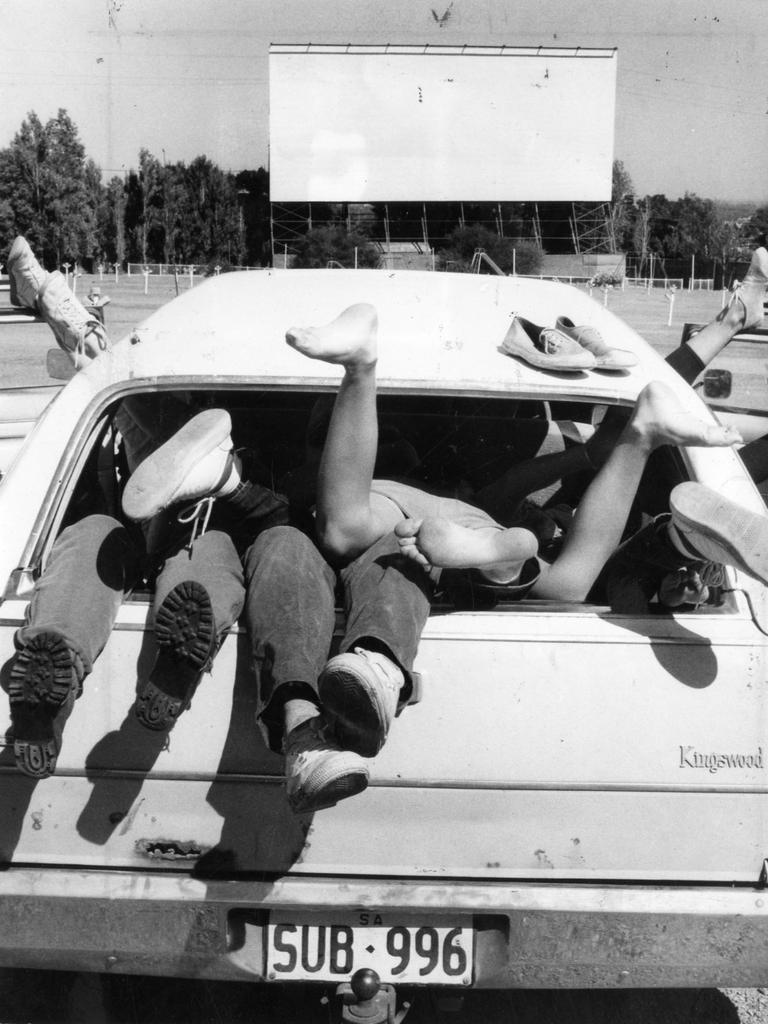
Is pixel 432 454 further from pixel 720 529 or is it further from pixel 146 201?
pixel 146 201

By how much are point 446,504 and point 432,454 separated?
57 centimetres

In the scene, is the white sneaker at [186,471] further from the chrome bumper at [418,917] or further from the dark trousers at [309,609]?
the chrome bumper at [418,917]

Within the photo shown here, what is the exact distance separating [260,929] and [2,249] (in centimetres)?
1891

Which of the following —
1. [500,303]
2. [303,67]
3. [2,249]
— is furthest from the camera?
[303,67]

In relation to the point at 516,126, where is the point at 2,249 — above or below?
below

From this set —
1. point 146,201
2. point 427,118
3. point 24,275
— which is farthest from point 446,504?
point 427,118

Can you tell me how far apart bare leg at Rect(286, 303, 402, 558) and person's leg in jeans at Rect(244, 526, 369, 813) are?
7cm

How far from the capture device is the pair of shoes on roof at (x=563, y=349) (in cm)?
289

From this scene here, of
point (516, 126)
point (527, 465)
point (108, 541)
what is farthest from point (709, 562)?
point (516, 126)

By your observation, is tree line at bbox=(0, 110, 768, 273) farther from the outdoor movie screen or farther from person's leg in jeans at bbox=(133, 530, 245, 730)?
person's leg in jeans at bbox=(133, 530, 245, 730)

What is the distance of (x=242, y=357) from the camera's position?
289 cm

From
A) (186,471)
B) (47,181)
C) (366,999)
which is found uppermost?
(47,181)

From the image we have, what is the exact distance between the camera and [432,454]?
3.48 m

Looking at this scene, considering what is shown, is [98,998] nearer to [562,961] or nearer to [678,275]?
[562,961]
